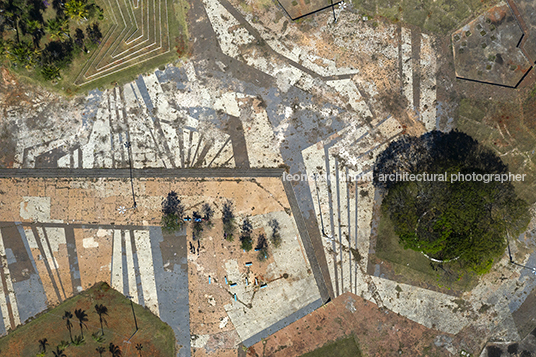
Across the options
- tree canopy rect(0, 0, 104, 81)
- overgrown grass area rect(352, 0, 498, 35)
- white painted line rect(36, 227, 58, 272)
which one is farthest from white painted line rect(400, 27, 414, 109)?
white painted line rect(36, 227, 58, 272)

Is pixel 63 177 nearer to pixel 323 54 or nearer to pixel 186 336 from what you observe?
pixel 186 336

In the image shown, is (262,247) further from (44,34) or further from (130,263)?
(44,34)

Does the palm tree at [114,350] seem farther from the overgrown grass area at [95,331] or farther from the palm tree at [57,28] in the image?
the palm tree at [57,28]

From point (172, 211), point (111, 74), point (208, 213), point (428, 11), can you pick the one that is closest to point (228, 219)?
point (208, 213)

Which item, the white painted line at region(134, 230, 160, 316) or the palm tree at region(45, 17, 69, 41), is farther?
the white painted line at region(134, 230, 160, 316)

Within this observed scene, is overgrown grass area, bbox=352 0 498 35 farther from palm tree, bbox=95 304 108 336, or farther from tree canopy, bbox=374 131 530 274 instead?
palm tree, bbox=95 304 108 336
